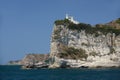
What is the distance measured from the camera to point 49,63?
368ft

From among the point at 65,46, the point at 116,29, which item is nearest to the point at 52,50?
the point at 65,46

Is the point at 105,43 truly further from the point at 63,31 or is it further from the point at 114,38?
the point at 63,31

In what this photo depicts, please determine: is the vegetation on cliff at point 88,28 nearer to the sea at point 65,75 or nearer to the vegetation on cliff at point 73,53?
the vegetation on cliff at point 73,53

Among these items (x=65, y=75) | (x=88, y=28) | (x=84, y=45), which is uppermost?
(x=88, y=28)

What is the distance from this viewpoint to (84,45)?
118438 mm

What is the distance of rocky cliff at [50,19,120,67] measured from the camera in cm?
11169

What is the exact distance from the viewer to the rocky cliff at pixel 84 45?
11169cm

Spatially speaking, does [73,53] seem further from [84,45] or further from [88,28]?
[88,28]

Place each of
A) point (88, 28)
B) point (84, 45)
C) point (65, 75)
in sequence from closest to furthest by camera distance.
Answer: point (65, 75) → point (84, 45) → point (88, 28)

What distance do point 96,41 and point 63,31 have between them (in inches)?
438

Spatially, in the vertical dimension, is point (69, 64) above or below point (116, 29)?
below

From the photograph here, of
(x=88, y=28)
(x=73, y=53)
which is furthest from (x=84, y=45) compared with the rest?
(x=73, y=53)

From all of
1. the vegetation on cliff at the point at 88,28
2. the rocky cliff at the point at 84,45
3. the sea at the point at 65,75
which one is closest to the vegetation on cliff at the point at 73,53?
the rocky cliff at the point at 84,45

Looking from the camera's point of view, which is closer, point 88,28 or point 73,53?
point 73,53
